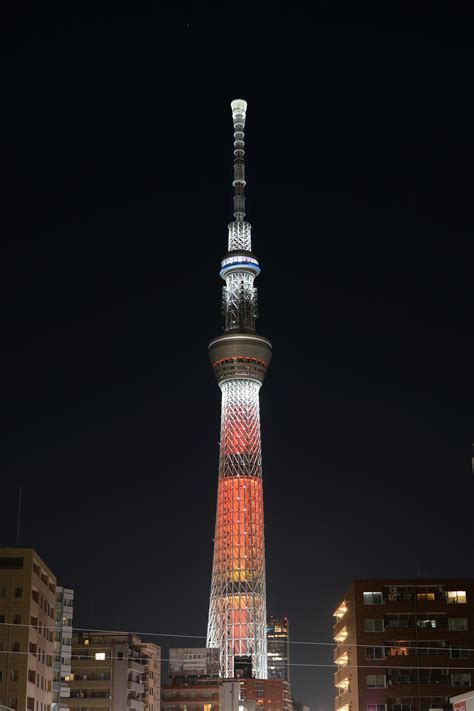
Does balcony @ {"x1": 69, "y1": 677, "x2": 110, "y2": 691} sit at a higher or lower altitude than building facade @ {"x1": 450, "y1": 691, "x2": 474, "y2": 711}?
higher

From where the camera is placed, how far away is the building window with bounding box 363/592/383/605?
99.4 meters

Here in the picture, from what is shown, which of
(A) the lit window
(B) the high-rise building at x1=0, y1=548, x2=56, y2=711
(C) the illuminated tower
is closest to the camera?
(B) the high-rise building at x1=0, y1=548, x2=56, y2=711

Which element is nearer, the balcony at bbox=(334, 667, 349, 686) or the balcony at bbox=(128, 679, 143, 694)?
the balcony at bbox=(334, 667, 349, 686)

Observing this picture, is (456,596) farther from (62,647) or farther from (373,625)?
(62,647)

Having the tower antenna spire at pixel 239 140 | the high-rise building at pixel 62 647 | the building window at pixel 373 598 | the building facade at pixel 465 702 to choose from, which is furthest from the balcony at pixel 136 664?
the building facade at pixel 465 702

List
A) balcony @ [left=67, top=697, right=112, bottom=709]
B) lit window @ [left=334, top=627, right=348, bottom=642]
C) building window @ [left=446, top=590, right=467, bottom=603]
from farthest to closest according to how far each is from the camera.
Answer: balcony @ [left=67, top=697, right=112, bottom=709], lit window @ [left=334, top=627, right=348, bottom=642], building window @ [left=446, top=590, right=467, bottom=603]

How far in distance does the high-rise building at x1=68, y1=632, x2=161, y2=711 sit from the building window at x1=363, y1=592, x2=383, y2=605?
31116 millimetres

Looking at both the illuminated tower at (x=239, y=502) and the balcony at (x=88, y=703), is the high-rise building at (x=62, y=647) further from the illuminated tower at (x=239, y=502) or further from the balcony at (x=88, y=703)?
the illuminated tower at (x=239, y=502)

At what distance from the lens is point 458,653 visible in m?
96.2

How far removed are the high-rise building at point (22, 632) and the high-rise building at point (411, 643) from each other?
91.8 ft

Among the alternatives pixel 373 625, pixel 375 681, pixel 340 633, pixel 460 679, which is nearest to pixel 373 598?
pixel 373 625

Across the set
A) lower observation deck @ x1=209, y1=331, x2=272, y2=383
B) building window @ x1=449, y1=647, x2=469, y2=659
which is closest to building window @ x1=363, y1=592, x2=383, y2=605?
building window @ x1=449, y1=647, x2=469, y2=659

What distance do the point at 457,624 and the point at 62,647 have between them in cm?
3531

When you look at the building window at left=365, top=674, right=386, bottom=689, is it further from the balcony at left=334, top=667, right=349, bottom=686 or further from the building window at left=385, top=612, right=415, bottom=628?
the balcony at left=334, top=667, right=349, bottom=686
